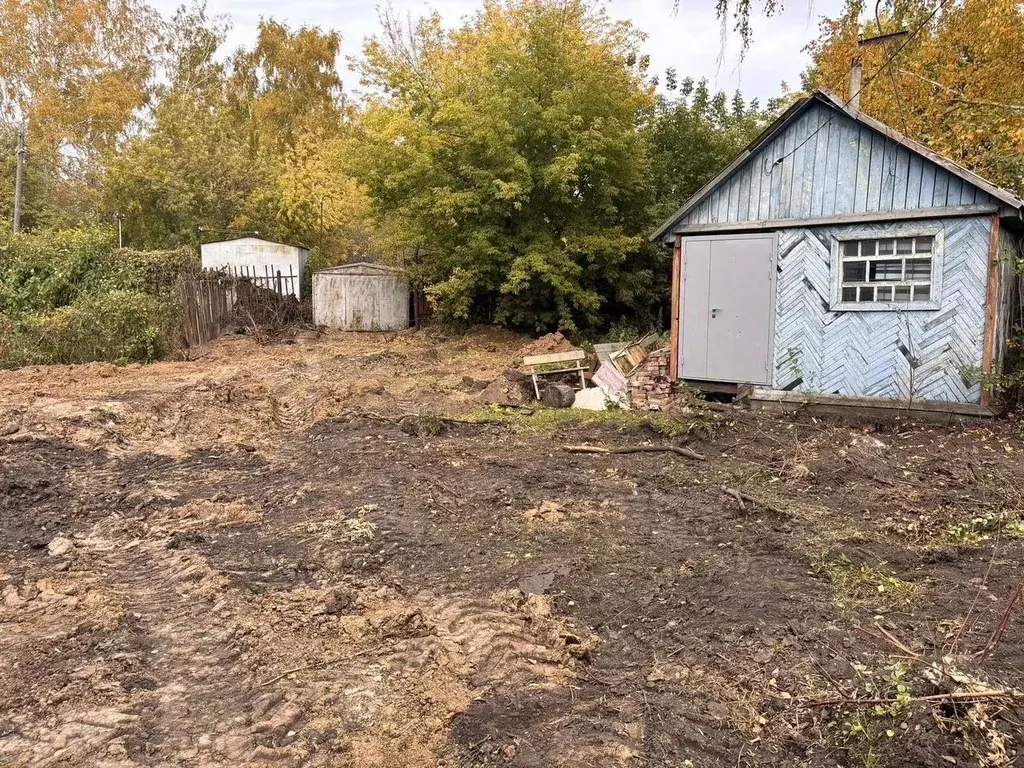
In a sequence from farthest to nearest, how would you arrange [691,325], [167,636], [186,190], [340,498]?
[186,190]
[691,325]
[340,498]
[167,636]

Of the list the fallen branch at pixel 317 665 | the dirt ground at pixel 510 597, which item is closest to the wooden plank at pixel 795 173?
the dirt ground at pixel 510 597

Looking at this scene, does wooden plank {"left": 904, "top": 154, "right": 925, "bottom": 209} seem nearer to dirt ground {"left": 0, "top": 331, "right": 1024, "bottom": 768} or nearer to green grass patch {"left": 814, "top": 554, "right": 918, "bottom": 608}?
dirt ground {"left": 0, "top": 331, "right": 1024, "bottom": 768}

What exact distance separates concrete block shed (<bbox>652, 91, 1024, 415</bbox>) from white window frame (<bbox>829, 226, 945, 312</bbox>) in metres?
0.01

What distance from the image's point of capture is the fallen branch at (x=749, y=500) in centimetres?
623

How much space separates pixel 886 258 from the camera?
9586 mm

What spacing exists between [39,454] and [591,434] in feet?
21.2

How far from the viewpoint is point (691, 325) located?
36.4 ft

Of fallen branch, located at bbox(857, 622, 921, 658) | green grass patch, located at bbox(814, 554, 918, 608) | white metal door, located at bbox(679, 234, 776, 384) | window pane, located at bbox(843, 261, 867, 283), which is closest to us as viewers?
fallen branch, located at bbox(857, 622, 921, 658)

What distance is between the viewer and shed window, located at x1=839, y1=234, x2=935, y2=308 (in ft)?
30.7

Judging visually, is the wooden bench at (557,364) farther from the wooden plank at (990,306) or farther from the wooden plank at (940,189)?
the wooden plank at (990,306)

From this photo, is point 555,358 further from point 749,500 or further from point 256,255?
point 256,255

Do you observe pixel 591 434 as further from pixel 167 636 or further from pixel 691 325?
pixel 167 636

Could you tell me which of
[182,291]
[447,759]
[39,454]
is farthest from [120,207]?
[447,759]

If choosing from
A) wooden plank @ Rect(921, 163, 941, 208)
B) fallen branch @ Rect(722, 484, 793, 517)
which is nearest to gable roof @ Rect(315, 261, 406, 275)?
wooden plank @ Rect(921, 163, 941, 208)
